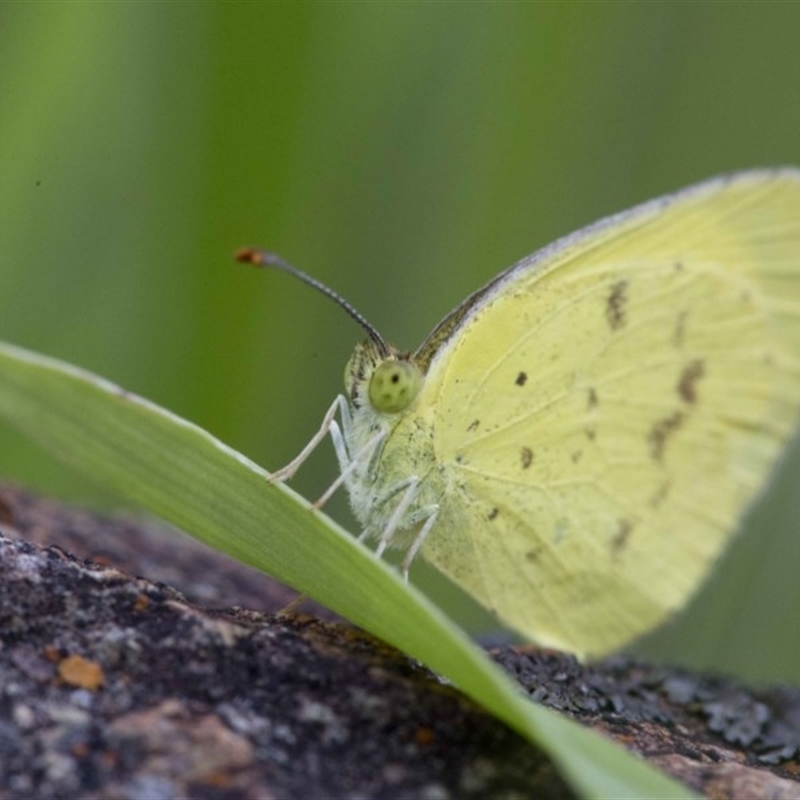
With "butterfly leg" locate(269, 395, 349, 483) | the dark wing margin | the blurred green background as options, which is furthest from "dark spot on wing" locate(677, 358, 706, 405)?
the blurred green background

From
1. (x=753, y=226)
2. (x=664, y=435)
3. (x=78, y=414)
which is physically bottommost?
(x=78, y=414)

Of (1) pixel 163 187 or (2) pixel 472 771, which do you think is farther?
(1) pixel 163 187

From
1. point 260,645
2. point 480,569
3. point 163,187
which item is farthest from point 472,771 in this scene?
point 163,187

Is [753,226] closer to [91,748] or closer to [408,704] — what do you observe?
[408,704]

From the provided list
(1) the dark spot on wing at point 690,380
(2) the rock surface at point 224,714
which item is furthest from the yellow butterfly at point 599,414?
(2) the rock surface at point 224,714

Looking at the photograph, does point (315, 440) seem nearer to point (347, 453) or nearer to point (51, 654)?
point (347, 453)

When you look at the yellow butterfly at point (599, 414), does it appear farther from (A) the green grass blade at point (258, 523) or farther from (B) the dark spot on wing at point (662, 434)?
(A) the green grass blade at point (258, 523)
